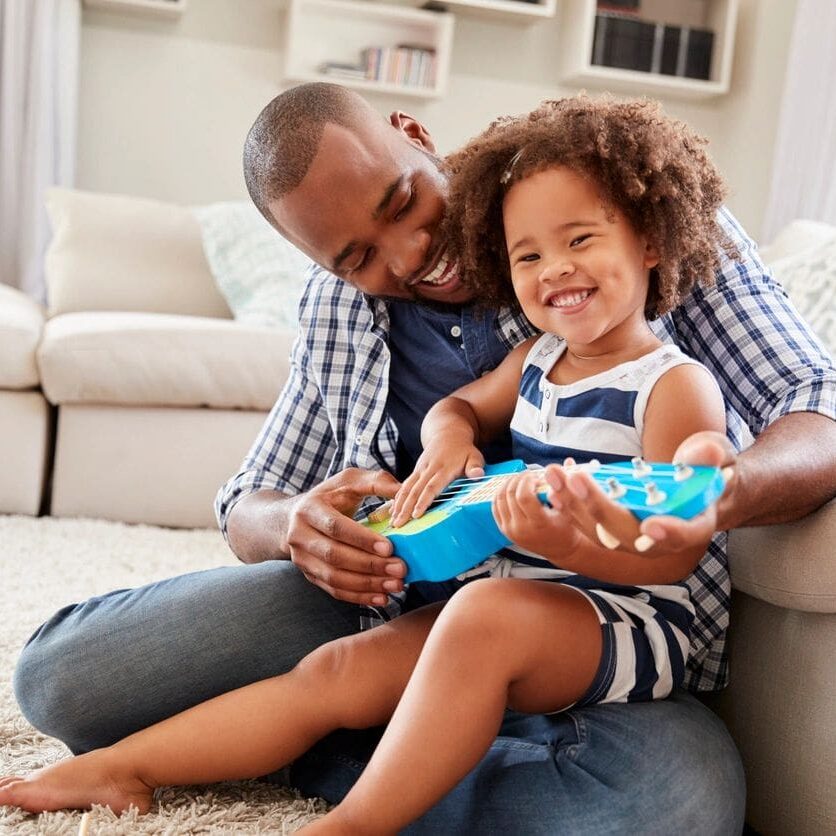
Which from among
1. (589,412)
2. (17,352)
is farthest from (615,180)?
(17,352)

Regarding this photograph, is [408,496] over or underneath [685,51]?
underneath

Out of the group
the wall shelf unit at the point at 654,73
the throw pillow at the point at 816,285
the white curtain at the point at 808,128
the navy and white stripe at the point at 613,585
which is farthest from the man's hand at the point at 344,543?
the wall shelf unit at the point at 654,73

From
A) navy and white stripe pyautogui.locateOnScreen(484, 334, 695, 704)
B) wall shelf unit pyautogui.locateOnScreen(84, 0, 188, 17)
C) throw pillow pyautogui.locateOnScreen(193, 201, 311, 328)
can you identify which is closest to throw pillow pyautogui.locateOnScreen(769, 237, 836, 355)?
navy and white stripe pyautogui.locateOnScreen(484, 334, 695, 704)

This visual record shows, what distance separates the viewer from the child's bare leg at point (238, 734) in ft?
3.83

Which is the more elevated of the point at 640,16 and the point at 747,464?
the point at 640,16

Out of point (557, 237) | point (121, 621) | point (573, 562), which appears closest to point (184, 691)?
point (121, 621)

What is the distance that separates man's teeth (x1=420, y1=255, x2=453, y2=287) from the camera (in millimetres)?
1362

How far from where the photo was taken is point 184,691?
127cm

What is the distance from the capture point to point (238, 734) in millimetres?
1167

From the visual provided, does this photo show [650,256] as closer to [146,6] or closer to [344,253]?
[344,253]

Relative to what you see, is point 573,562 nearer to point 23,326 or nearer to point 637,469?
point 637,469

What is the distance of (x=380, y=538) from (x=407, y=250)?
1.15 feet

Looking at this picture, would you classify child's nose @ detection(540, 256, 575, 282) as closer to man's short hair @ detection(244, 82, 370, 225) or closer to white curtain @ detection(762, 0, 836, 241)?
man's short hair @ detection(244, 82, 370, 225)

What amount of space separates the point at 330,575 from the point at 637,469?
0.49 meters
